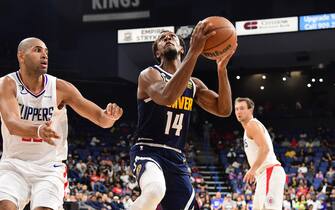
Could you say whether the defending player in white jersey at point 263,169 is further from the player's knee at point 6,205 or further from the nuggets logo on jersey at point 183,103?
the player's knee at point 6,205

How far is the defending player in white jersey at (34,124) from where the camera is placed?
13.4 feet

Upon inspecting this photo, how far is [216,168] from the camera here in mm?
23078

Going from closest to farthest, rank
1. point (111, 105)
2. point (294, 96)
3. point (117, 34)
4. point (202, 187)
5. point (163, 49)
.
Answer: point (111, 105) < point (163, 49) < point (202, 187) < point (117, 34) < point (294, 96)

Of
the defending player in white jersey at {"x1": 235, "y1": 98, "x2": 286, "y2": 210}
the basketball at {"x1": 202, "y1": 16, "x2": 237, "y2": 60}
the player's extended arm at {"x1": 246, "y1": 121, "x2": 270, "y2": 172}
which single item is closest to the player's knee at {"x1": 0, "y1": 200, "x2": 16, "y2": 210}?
the basketball at {"x1": 202, "y1": 16, "x2": 237, "y2": 60}

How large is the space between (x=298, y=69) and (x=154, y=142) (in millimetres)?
22628

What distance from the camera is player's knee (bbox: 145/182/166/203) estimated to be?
4074 millimetres

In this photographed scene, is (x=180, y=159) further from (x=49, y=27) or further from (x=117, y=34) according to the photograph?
(x=49, y=27)

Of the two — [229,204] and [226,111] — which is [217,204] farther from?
[226,111]

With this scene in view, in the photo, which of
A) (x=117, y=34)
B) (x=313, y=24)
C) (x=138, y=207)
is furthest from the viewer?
(x=117, y=34)

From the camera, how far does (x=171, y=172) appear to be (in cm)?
442

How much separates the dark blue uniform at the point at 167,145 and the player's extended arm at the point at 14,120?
93 centimetres

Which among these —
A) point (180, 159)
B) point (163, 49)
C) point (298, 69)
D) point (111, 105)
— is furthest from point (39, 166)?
point (298, 69)

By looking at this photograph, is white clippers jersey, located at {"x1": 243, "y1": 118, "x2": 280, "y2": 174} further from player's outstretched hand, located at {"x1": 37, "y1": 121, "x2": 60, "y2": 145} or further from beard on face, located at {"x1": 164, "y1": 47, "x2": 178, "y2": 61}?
player's outstretched hand, located at {"x1": 37, "y1": 121, "x2": 60, "y2": 145}

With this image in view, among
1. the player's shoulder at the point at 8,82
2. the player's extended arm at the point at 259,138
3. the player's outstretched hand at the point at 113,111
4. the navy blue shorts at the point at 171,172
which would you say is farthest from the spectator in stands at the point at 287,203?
the player's shoulder at the point at 8,82
